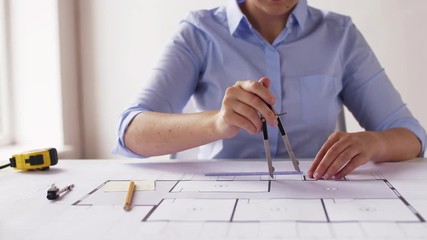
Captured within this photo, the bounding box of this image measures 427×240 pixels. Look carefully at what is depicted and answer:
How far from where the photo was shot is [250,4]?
108cm

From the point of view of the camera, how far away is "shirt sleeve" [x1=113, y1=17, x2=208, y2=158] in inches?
37.6

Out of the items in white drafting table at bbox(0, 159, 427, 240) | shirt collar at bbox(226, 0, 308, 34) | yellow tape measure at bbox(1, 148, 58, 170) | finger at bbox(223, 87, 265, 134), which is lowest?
yellow tape measure at bbox(1, 148, 58, 170)

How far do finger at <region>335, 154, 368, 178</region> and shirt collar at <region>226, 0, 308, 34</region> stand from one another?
438mm

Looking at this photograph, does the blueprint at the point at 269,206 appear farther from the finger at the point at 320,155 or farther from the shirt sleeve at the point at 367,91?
the shirt sleeve at the point at 367,91

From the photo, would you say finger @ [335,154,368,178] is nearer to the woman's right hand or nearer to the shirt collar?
the woman's right hand

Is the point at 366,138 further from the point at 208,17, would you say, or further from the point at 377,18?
the point at 377,18

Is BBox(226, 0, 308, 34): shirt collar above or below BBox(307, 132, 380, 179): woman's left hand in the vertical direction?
above

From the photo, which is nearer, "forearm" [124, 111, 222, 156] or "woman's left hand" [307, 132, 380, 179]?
"woman's left hand" [307, 132, 380, 179]

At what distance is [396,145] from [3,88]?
1545 mm

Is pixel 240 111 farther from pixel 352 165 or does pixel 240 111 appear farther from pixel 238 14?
pixel 238 14

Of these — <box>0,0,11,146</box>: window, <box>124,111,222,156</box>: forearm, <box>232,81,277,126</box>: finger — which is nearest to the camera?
<box>232,81,277,126</box>: finger

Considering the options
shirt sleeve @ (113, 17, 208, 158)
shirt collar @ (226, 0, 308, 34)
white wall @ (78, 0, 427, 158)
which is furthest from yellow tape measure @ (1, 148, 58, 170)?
white wall @ (78, 0, 427, 158)

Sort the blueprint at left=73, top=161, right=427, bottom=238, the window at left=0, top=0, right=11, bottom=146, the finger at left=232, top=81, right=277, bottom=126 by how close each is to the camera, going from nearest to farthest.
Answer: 1. the blueprint at left=73, top=161, right=427, bottom=238
2. the finger at left=232, top=81, right=277, bottom=126
3. the window at left=0, top=0, right=11, bottom=146

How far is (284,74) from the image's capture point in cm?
103
